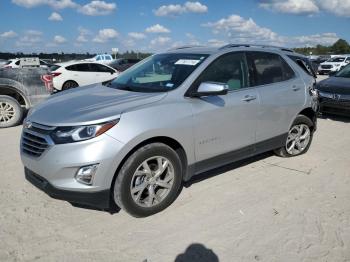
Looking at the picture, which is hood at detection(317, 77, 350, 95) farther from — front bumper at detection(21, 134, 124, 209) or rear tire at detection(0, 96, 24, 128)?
rear tire at detection(0, 96, 24, 128)

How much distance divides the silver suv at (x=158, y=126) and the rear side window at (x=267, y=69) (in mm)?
15

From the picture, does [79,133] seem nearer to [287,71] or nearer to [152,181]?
[152,181]

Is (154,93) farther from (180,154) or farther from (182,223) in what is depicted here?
(182,223)

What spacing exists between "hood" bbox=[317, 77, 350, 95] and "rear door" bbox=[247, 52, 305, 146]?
377cm

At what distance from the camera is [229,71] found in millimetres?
4578

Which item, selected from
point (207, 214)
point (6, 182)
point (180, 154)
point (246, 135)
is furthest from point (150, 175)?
point (6, 182)

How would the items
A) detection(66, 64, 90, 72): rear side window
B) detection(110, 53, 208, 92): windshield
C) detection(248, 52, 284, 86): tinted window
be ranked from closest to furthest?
detection(110, 53, 208, 92): windshield → detection(248, 52, 284, 86): tinted window → detection(66, 64, 90, 72): rear side window

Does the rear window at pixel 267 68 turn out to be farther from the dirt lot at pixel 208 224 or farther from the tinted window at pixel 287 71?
the dirt lot at pixel 208 224

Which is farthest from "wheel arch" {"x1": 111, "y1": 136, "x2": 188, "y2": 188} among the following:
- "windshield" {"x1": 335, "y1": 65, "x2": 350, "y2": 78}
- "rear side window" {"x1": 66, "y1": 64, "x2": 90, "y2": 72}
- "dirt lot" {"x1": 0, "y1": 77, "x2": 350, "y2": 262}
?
"rear side window" {"x1": 66, "y1": 64, "x2": 90, "y2": 72}

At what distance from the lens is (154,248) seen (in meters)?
3.30

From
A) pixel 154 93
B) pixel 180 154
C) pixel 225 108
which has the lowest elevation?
pixel 180 154

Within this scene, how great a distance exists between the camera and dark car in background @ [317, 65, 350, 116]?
8578 mm

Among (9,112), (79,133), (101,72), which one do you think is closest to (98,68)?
(101,72)

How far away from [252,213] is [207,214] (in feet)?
1.67
